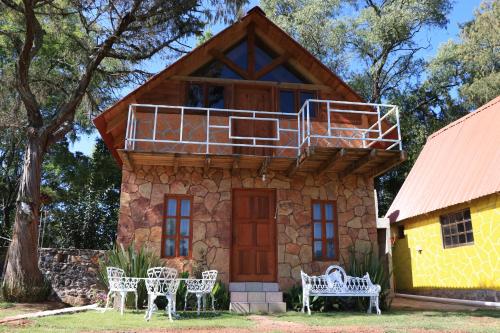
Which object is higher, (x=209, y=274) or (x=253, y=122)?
(x=253, y=122)

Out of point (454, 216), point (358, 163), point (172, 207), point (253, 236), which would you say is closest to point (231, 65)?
point (172, 207)

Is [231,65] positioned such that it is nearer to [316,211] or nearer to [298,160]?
[298,160]

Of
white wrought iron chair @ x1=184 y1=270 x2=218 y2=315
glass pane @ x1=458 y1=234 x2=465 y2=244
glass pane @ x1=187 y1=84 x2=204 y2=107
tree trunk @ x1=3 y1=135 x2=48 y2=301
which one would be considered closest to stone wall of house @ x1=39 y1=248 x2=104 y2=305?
tree trunk @ x1=3 y1=135 x2=48 y2=301

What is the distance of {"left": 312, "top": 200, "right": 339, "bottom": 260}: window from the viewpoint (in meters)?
10.9

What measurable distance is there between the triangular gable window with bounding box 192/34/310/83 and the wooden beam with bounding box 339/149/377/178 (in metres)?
2.82

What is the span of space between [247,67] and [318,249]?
5.12 meters

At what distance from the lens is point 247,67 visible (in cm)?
1207

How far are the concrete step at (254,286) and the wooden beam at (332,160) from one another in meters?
2.91

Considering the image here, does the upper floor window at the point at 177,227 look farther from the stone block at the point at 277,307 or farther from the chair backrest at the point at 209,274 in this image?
the stone block at the point at 277,307

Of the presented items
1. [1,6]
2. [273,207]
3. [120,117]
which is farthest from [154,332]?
[1,6]

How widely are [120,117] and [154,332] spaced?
20.8ft

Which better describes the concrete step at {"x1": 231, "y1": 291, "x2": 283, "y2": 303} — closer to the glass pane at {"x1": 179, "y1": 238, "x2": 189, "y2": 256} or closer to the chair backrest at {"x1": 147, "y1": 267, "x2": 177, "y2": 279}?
the chair backrest at {"x1": 147, "y1": 267, "x2": 177, "y2": 279}

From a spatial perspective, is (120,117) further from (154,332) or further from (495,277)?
(495,277)

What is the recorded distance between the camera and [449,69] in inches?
894
